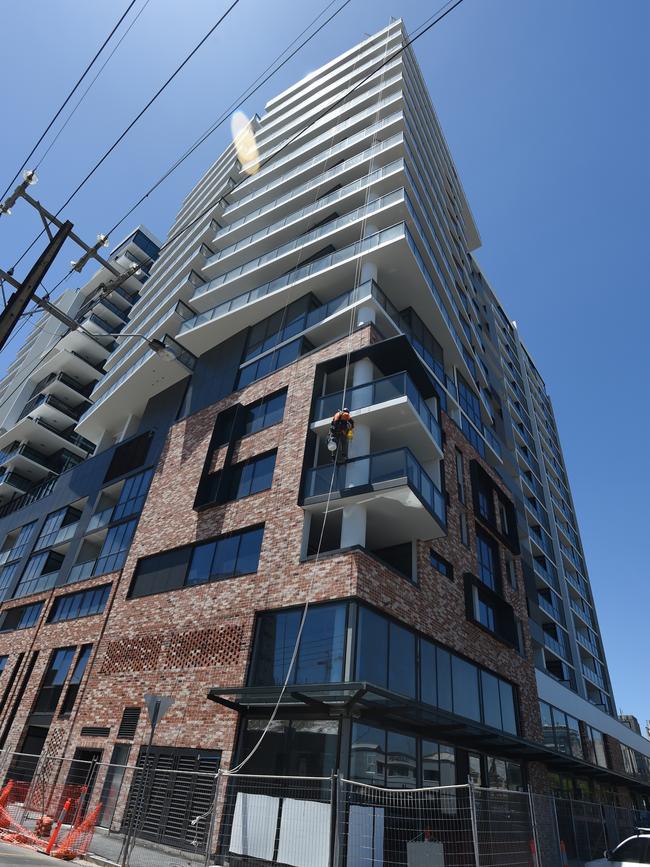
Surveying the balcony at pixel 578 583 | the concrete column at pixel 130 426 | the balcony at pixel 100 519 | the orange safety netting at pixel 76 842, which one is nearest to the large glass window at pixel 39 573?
the balcony at pixel 100 519

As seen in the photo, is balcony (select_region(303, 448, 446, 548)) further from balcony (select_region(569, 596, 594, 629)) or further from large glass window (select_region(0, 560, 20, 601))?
balcony (select_region(569, 596, 594, 629))

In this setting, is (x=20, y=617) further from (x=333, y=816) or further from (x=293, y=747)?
(x=333, y=816)

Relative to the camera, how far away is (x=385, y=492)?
14.6 meters

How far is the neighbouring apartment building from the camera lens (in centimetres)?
1352

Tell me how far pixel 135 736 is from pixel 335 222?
2228 cm

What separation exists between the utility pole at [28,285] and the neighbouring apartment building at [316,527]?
8.81m

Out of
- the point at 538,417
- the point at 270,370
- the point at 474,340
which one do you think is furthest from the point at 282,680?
the point at 538,417

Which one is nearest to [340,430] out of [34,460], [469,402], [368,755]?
[368,755]

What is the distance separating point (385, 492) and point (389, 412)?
10.6ft

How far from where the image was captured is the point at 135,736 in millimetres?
15992

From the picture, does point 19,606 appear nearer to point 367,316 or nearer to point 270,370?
point 270,370

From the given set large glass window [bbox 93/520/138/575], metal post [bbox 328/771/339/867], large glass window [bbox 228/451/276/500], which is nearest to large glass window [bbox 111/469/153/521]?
large glass window [bbox 93/520/138/575]

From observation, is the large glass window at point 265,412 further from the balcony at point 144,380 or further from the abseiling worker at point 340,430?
the balcony at point 144,380

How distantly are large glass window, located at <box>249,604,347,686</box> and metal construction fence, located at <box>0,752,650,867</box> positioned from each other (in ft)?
7.43
